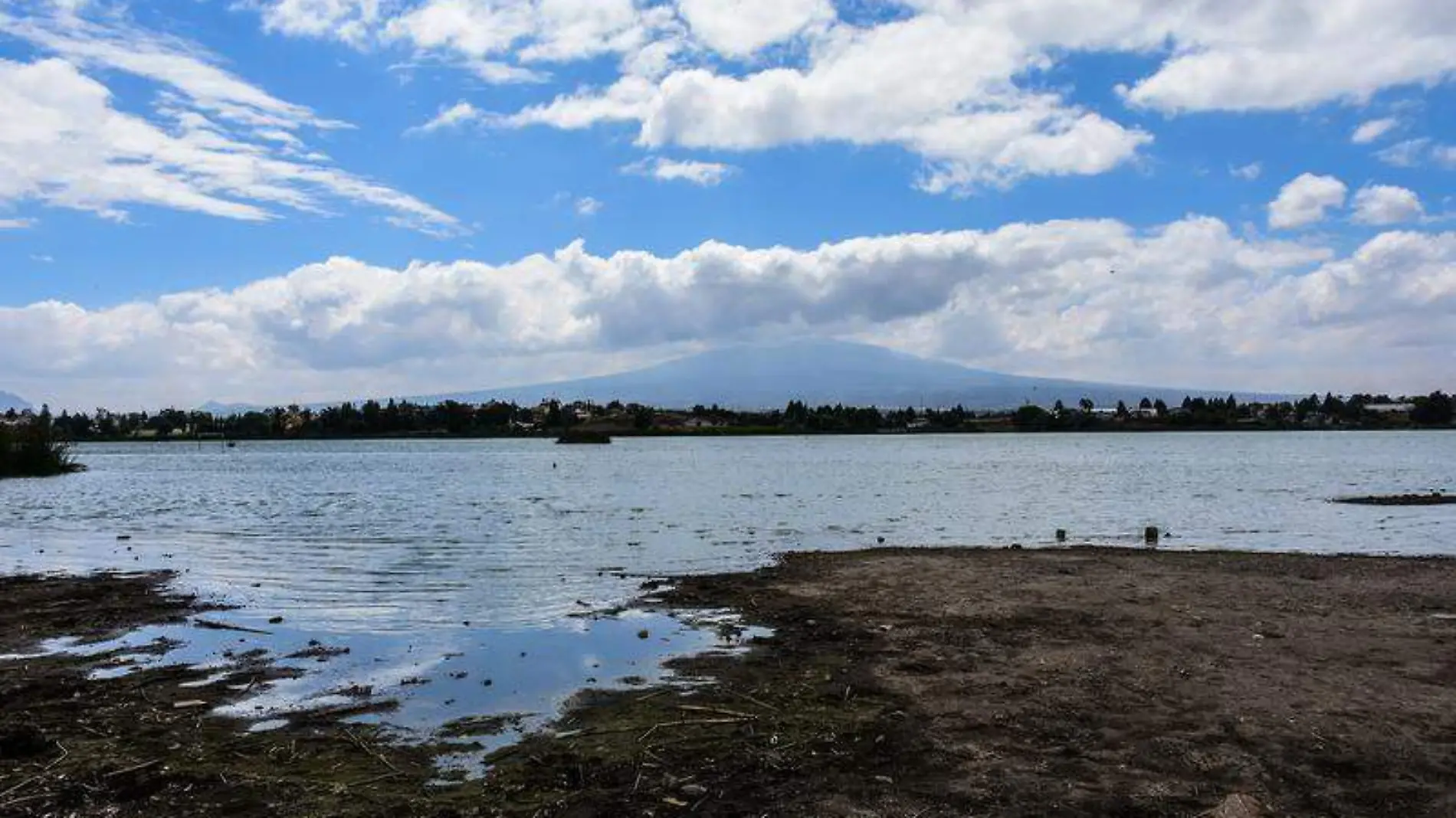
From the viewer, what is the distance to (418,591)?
22.2 m

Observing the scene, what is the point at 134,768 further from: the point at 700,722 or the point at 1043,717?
the point at 1043,717

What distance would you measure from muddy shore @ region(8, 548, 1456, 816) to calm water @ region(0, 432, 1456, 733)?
2.05 meters

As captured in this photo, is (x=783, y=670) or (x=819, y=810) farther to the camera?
(x=783, y=670)

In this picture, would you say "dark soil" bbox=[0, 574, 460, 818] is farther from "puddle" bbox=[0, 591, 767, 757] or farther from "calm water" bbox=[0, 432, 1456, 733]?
"calm water" bbox=[0, 432, 1456, 733]

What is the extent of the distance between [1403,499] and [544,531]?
39.2 meters

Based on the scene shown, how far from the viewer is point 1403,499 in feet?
157

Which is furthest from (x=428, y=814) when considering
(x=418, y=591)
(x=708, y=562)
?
(x=708, y=562)

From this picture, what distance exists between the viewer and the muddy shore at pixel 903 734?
852 centimetres

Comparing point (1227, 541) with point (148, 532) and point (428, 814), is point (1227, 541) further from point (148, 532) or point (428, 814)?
point (148, 532)

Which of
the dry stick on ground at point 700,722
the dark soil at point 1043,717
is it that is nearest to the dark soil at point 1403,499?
the dark soil at point 1043,717

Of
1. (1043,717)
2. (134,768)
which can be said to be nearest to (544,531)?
(134,768)

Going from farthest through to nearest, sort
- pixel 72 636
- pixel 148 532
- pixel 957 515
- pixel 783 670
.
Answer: pixel 957 515 < pixel 148 532 < pixel 72 636 < pixel 783 670

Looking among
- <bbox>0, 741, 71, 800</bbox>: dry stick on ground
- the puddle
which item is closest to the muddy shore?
<bbox>0, 741, 71, 800</bbox>: dry stick on ground

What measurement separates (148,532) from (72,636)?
23886mm
